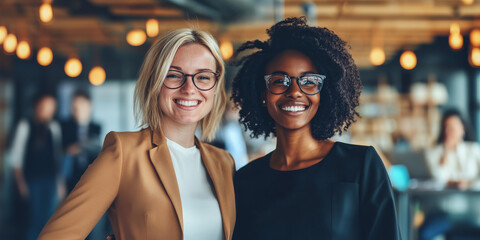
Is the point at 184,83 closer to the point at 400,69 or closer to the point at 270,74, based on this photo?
the point at 270,74

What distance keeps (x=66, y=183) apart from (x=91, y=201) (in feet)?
16.6

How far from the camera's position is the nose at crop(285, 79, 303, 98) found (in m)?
1.78

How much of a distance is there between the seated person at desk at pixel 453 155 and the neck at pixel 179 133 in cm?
450

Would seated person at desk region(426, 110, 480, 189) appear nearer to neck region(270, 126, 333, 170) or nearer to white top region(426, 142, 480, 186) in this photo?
white top region(426, 142, 480, 186)

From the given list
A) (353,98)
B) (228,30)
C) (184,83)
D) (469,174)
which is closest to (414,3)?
(469,174)

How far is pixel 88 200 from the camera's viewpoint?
162 centimetres

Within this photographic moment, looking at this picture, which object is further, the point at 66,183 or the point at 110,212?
the point at 66,183

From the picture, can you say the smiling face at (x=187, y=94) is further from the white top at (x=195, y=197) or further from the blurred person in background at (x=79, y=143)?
the blurred person in background at (x=79, y=143)

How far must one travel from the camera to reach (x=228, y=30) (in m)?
7.26

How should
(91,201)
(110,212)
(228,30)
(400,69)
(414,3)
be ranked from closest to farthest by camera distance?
(91,201) → (110,212) → (414,3) → (228,30) → (400,69)

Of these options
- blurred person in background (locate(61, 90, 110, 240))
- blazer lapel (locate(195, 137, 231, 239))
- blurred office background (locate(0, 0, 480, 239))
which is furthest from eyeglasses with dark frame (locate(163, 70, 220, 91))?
blurred person in background (locate(61, 90, 110, 240))

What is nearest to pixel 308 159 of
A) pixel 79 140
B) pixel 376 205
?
pixel 376 205

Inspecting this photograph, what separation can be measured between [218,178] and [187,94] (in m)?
0.36

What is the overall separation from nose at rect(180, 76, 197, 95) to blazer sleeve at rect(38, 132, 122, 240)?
1.06 ft
